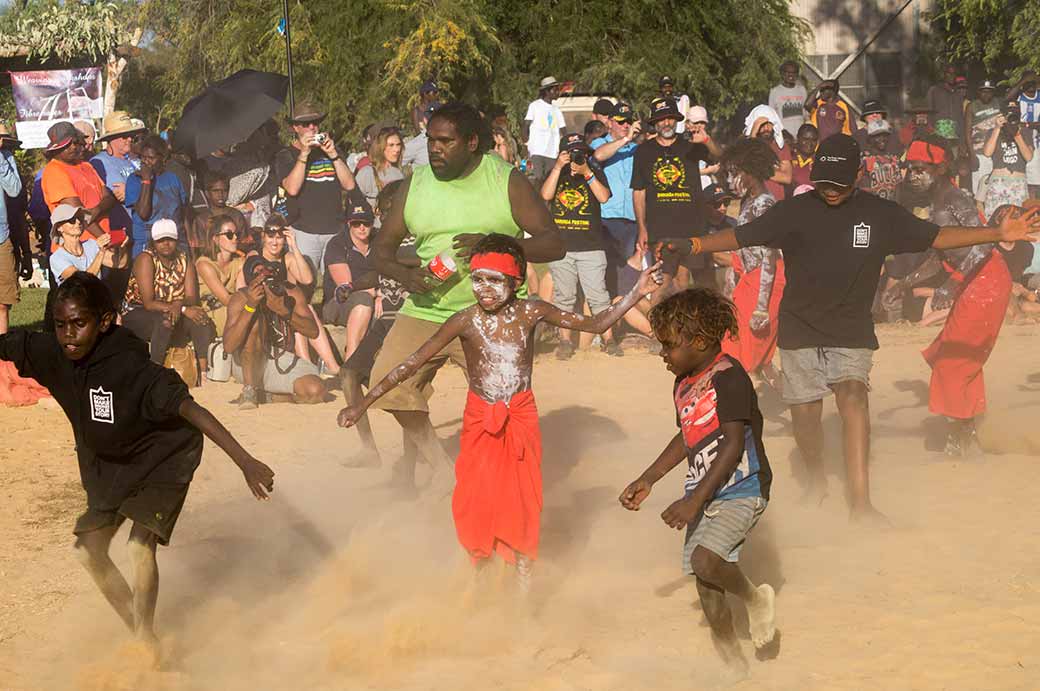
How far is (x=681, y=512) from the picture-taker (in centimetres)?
492

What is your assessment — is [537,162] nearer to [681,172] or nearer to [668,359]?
[681,172]

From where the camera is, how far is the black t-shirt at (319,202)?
1283cm

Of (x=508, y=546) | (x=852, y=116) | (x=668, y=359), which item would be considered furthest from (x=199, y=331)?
(x=852, y=116)

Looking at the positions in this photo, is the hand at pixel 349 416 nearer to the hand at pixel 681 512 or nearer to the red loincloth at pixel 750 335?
the hand at pixel 681 512

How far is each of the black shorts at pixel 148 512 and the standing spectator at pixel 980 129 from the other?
1287 cm

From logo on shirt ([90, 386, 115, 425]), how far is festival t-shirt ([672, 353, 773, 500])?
7.16 ft

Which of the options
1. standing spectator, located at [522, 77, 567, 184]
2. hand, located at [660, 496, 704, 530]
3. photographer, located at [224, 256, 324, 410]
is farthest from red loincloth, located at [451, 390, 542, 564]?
standing spectator, located at [522, 77, 567, 184]

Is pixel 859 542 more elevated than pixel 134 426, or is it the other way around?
pixel 134 426

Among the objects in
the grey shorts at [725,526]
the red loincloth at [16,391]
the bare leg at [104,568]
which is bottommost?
the red loincloth at [16,391]

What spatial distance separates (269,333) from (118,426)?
6.16 metres

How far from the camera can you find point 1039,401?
10.2m

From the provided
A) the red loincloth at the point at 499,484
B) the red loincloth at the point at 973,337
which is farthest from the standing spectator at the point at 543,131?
the red loincloth at the point at 499,484

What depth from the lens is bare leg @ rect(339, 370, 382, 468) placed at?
8.97 meters

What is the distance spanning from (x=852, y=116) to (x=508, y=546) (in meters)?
12.3
